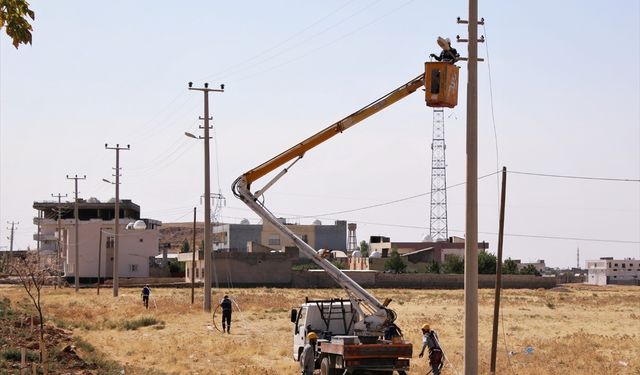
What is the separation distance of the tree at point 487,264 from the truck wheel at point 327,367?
9022 cm

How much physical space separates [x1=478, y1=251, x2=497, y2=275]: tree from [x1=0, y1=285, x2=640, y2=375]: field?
163ft

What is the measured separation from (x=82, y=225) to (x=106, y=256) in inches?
185

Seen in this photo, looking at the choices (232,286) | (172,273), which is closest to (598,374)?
(232,286)

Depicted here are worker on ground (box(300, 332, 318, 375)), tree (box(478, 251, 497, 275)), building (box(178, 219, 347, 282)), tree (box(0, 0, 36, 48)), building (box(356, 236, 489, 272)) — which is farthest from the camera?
building (box(178, 219, 347, 282))

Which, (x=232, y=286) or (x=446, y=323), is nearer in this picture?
(x=446, y=323)

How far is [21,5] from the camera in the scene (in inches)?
346

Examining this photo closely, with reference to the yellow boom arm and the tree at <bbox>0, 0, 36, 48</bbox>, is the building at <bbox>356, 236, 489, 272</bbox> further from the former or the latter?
the tree at <bbox>0, 0, 36, 48</bbox>

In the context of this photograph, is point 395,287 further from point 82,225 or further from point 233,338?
point 233,338

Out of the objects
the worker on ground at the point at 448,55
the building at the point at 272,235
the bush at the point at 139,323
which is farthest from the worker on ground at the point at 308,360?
the building at the point at 272,235

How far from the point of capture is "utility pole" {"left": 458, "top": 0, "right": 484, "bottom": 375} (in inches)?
727

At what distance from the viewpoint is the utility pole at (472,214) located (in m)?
18.5

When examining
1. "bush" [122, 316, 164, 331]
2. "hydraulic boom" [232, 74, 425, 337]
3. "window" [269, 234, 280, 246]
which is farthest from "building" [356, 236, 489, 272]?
"hydraulic boom" [232, 74, 425, 337]

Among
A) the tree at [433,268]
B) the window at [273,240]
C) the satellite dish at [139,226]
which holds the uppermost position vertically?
the satellite dish at [139,226]

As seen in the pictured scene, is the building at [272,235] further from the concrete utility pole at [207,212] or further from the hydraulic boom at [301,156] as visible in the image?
the hydraulic boom at [301,156]
